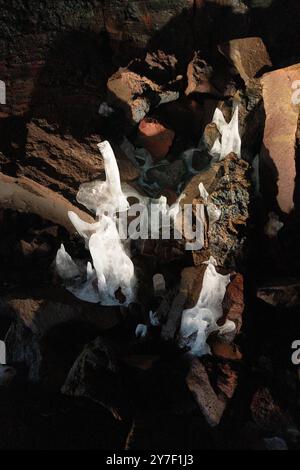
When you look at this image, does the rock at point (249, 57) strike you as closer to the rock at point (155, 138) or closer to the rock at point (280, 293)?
the rock at point (155, 138)

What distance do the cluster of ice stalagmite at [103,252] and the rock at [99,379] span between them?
305 mm

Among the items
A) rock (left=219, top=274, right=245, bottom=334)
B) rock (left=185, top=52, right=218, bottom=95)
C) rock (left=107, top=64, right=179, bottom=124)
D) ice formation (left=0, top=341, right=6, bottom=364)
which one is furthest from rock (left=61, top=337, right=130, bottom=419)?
rock (left=185, top=52, right=218, bottom=95)

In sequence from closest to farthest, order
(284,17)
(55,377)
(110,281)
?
(55,377) < (110,281) < (284,17)

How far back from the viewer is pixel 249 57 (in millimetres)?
2549

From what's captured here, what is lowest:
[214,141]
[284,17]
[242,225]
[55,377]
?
[55,377]

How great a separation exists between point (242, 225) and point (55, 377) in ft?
3.63

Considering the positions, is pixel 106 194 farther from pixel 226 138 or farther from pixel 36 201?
pixel 226 138

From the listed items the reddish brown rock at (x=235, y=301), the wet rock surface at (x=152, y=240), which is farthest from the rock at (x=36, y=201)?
the reddish brown rock at (x=235, y=301)

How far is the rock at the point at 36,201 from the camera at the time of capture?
2271mm

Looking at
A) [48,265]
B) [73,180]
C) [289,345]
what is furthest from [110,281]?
[289,345]

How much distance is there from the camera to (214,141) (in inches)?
94.9

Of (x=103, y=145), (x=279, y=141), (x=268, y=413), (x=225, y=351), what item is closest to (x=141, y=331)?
(x=225, y=351)

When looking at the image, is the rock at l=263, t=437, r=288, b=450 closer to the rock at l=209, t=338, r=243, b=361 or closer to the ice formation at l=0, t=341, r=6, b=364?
the rock at l=209, t=338, r=243, b=361

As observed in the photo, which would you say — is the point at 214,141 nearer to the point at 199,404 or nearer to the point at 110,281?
the point at 110,281
